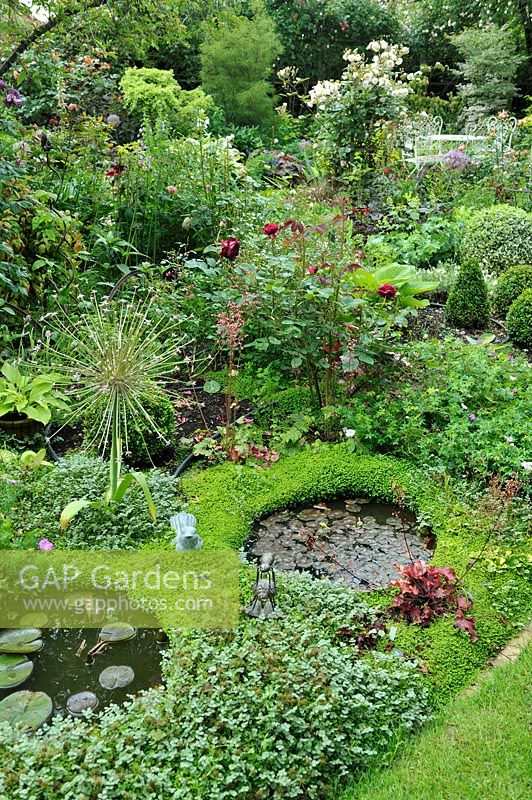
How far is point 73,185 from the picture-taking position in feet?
19.1

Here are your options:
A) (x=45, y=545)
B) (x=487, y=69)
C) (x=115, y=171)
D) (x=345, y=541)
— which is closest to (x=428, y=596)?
(x=345, y=541)

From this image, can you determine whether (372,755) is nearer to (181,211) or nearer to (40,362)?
(40,362)

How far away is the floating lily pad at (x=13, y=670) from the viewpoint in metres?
2.65

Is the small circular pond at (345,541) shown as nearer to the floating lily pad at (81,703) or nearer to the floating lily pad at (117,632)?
the floating lily pad at (117,632)

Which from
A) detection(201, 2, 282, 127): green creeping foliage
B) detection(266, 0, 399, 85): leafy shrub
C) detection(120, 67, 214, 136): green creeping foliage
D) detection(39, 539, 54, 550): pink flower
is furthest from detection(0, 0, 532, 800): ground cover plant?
detection(266, 0, 399, 85): leafy shrub

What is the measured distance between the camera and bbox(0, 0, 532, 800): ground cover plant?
91.2 inches

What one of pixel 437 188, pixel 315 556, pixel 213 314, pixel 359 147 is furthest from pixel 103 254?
pixel 437 188

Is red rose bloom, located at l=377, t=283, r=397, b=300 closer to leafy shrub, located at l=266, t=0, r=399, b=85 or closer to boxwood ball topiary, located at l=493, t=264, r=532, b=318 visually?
boxwood ball topiary, located at l=493, t=264, r=532, b=318

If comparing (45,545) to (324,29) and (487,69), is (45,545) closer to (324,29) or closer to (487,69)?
(324,29)

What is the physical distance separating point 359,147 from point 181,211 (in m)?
3.41

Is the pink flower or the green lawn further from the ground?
the pink flower

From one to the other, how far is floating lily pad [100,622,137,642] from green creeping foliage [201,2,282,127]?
1088 cm

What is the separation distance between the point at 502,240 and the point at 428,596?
516 cm

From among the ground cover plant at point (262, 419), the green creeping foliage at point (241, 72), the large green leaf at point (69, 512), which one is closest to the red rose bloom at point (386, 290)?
the ground cover plant at point (262, 419)
